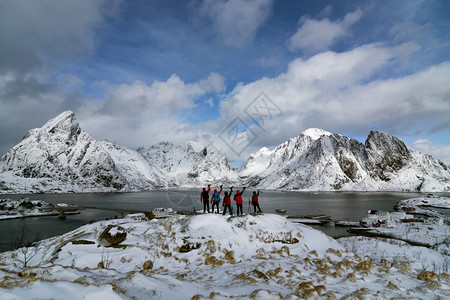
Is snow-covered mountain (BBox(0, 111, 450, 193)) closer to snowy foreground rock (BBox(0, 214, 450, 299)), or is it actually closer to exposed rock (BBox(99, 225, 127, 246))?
snowy foreground rock (BBox(0, 214, 450, 299))

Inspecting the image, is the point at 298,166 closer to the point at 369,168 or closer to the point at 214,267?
the point at 369,168

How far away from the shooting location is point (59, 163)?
166875mm

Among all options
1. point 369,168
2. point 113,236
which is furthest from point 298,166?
point 113,236

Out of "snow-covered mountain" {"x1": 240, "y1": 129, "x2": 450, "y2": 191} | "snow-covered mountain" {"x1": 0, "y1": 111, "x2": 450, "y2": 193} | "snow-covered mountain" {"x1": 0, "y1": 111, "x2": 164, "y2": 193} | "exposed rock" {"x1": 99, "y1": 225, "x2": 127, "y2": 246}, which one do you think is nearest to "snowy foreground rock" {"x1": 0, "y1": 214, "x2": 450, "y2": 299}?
"exposed rock" {"x1": 99, "y1": 225, "x2": 127, "y2": 246}

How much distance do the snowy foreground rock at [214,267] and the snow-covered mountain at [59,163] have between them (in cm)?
16011

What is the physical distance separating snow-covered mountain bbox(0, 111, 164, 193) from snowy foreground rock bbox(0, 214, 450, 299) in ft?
525

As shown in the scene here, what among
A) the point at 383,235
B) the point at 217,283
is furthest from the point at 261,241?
the point at 383,235

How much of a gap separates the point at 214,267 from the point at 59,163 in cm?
19144

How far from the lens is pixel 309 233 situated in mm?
14047

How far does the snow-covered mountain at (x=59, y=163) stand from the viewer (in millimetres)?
148625

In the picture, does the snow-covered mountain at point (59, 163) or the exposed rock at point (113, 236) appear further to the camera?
the snow-covered mountain at point (59, 163)

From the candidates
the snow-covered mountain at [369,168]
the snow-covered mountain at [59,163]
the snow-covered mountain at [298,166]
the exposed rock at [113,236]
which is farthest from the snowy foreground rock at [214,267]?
the snow-covered mountain at [369,168]

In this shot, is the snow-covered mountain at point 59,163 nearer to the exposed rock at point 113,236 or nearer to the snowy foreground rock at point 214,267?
the exposed rock at point 113,236

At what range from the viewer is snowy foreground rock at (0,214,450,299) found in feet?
20.6
